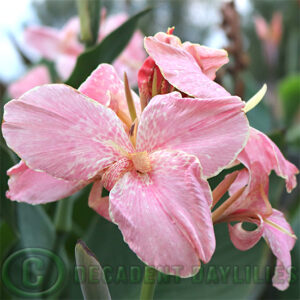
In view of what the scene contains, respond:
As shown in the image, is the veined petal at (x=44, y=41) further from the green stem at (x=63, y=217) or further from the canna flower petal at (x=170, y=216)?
the canna flower petal at (x=170, y=216)

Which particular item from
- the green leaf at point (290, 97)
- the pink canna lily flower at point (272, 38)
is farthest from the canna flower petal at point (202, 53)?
the pink canna lily flower at point (272, 38)

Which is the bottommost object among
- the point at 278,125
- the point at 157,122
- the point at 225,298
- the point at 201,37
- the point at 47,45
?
the point at 201,37

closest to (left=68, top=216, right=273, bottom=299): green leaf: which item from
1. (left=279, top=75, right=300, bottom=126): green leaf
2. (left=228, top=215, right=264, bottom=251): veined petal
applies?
(left=228, top=215, right=264, bottom=251): veined petal

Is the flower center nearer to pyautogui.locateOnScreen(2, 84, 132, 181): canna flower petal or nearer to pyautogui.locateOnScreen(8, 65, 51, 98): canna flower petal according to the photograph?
pyautogui.locateOnScreen(2, 84, 132, 181): canna flower petal

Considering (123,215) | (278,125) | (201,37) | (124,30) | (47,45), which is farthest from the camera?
(201,37)

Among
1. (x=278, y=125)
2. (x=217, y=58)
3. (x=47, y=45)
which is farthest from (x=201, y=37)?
(x=217, y=58)

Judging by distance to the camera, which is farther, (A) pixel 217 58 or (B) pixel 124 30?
(B) pixel 124 30

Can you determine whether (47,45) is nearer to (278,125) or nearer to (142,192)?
(142,192)
